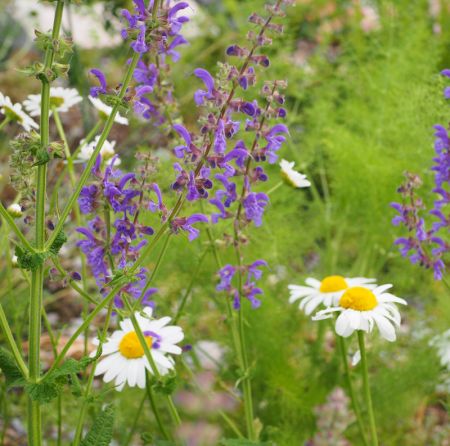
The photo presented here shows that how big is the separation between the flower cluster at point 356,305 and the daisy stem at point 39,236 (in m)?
0.53

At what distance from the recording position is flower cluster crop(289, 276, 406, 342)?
149 centimetres

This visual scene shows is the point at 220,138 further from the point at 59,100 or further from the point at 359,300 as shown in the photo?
the point at 59,100

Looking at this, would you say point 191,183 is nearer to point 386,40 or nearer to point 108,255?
point 108,255

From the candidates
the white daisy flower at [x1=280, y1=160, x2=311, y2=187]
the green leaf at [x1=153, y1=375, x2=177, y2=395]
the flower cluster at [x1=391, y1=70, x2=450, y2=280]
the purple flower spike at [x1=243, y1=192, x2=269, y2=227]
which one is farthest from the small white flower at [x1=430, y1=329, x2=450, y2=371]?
the green leaf at [x1=153, y1=375, x2=177, y2=395]

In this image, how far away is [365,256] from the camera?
8.68 feet

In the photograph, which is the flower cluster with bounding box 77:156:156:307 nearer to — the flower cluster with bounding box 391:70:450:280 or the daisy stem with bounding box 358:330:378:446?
the daisy stem with bounding box 358:330:378:446

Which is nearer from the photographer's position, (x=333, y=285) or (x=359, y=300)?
(x=359, y=300)

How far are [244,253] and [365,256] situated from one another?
0.61m

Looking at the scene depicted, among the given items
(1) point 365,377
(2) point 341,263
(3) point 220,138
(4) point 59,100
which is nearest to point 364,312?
(1) point 365,377

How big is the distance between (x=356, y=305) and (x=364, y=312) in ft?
0.09

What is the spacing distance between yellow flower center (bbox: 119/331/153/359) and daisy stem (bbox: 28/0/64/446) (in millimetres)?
285

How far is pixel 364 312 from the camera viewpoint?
1.54m

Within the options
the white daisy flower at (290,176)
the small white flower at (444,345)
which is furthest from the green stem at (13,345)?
the small white flower at (444,345)

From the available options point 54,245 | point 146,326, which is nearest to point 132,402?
point 146,326
